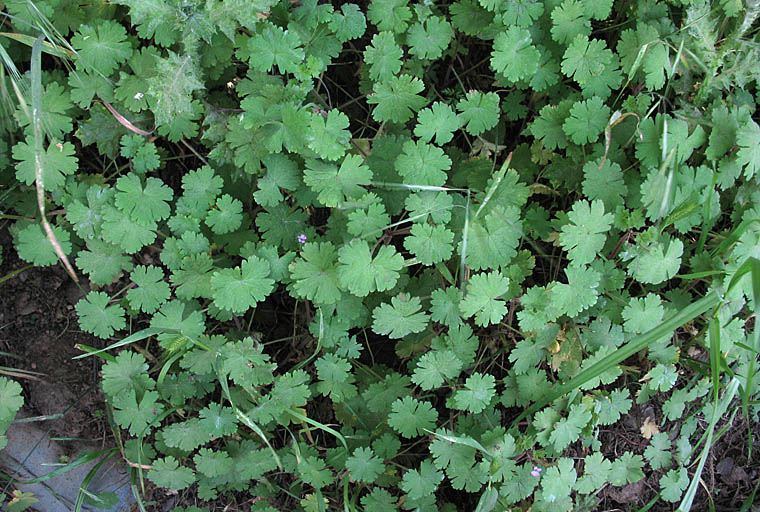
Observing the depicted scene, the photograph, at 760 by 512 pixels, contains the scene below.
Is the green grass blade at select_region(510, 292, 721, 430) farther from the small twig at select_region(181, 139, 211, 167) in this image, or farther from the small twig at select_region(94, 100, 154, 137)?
the small twig at select_region(94, 100, 154, 137)

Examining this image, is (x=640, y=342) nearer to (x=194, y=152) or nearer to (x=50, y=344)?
(x=194, y=152)

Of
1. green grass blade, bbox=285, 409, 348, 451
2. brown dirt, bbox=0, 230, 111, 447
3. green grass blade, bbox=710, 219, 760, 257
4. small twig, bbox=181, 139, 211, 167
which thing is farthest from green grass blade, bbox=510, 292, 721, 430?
brown dirt, bbox=0, 230, 111, 447

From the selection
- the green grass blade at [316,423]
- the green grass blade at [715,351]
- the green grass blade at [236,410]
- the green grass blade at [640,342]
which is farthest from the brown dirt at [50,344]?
the green grass blade at [715,351]

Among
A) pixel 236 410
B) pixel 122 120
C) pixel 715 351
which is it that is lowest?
pixel 236 410

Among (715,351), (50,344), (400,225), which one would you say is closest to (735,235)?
(715,351)

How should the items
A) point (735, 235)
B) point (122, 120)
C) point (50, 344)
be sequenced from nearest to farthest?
1. point (735, 235)
2. point (122, 120)
3. point (50, 344)

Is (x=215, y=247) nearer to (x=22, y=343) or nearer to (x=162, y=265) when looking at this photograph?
(x=162, y=265)

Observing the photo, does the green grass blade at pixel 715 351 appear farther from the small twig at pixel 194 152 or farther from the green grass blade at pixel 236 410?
the small twig at pixel 194 152

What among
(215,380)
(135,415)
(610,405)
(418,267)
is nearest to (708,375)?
(610,405)
